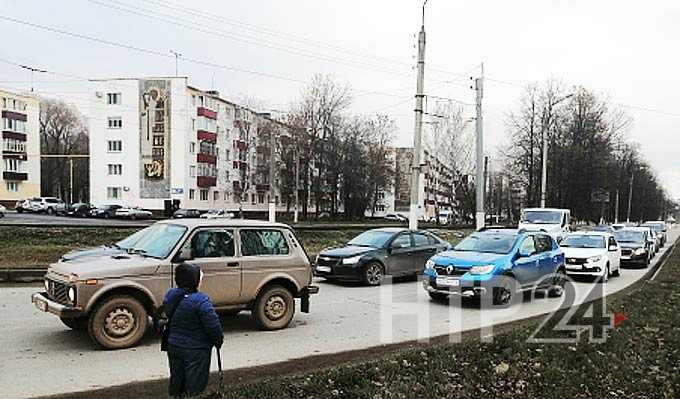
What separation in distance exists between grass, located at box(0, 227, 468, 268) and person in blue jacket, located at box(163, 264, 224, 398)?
11.9 meters

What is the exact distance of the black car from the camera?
14609 mm

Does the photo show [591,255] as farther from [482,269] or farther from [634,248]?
[634,248]

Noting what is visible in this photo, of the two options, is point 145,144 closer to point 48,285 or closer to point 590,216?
point 590,216

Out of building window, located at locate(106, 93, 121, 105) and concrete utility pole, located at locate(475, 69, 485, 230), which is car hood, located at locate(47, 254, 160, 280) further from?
building window, located at locate(106, 93, 121, 105)

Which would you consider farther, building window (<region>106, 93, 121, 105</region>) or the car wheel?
building window (<region>106, 93, 121, 105</region>)

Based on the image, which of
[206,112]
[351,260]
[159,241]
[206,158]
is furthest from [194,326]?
[206,112]

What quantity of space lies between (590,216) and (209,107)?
45733 millimetres

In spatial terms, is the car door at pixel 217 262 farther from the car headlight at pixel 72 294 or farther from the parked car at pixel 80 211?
the parked car at pixel 80 211

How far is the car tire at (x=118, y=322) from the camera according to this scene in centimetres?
732

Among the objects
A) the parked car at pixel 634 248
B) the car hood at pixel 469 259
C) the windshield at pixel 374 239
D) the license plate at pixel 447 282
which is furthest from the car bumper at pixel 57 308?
the parked car at pixel 634 248

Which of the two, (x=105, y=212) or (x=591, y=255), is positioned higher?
(x=591, y=255)

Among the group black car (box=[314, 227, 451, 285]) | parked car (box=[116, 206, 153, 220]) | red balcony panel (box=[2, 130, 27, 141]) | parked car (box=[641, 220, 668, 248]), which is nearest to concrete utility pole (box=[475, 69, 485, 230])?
black car (box=[314, 227, 451, 285])

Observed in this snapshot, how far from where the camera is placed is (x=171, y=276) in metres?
7.84

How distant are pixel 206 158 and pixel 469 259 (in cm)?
5657
